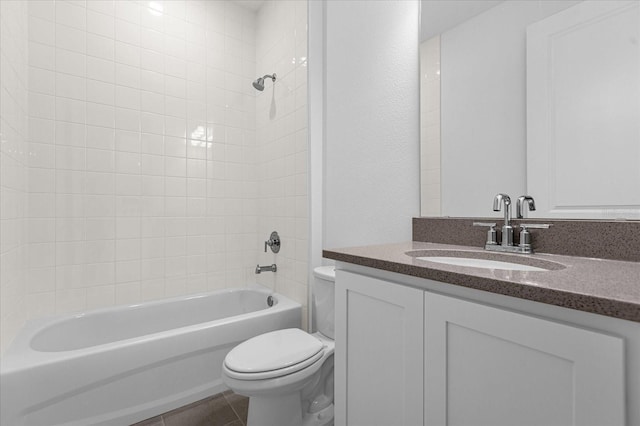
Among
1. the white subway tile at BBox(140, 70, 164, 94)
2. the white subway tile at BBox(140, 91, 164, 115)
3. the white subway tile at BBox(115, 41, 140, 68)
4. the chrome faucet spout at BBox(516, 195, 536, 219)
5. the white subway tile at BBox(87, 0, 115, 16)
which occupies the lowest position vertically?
the chrome faucet spout at BBox(516, 195, 536, 219)

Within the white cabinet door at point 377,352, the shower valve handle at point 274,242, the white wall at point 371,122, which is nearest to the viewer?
the white cabinet door at point 377,352

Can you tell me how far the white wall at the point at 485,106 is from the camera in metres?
1.17

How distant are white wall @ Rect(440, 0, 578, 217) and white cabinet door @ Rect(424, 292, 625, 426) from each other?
0.67 metres

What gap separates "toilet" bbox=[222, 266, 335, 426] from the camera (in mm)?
1240

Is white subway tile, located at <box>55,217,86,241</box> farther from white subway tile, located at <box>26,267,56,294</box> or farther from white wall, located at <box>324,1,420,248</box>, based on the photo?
white wall, located at <box>324,1,420,248</box>

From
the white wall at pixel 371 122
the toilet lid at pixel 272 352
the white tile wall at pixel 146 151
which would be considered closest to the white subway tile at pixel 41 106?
the white tile wall at pixel 146 151

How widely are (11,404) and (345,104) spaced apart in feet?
6.49

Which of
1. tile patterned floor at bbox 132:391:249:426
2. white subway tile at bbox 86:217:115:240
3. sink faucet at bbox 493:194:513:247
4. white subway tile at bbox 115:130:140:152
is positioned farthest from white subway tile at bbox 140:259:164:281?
sink faucet at bbox 493:194:513:247

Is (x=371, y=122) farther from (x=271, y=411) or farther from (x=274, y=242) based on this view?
(x=271, y=411)

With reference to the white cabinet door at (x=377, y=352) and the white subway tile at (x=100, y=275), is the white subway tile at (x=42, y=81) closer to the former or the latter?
the white subway tile at (x=100, y=275)

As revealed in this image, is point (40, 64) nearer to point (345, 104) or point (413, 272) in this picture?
point (345, 104)

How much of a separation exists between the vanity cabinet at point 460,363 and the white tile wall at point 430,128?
662 millimetres

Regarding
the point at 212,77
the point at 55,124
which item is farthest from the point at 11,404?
the point at 212,77

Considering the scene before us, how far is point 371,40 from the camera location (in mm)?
1738
